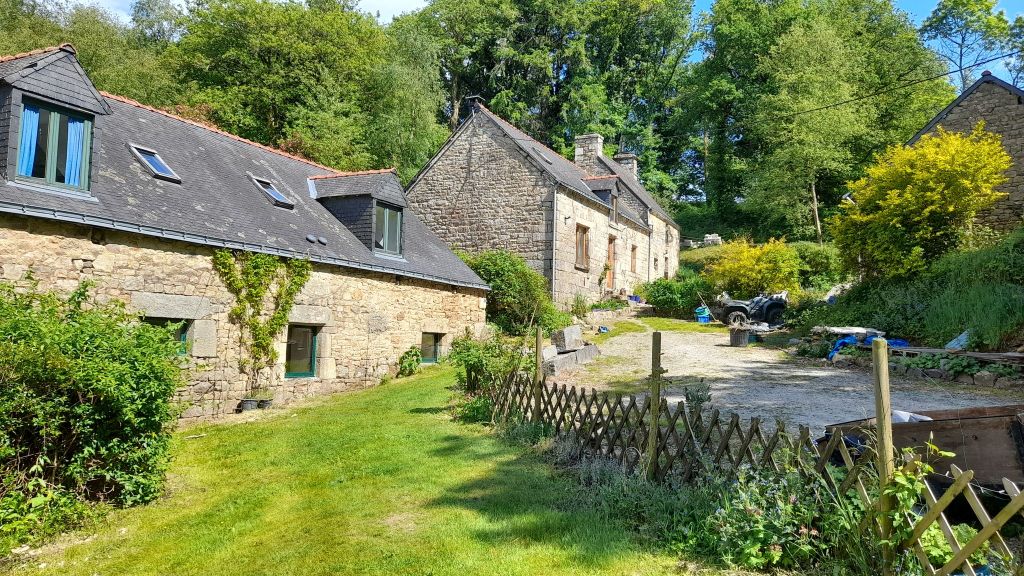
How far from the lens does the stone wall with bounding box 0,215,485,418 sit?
829 centimetres

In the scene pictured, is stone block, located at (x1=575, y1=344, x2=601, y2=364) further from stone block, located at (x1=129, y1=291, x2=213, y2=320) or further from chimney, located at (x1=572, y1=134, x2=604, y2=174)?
chimney, located at (x1=572, y1=134, x2=604, y2=174)

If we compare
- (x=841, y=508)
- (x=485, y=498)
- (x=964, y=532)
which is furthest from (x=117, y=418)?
(x=964, y=532)

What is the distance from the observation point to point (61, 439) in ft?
16.9

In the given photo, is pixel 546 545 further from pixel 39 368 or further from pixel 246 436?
pixel 246 436

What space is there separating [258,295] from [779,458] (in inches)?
371

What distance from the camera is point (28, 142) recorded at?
336 inches

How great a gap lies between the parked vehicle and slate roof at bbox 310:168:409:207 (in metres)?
11.8

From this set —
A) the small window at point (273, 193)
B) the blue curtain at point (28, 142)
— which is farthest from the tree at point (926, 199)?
the blue curtain at point (28, 142)

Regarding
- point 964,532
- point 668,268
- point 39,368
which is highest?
point 668,268

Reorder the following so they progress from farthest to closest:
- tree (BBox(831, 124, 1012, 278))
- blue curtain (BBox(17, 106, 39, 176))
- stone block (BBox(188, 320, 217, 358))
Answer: tree (BBox(831, 124, 1012, 278)) < stone block (BBox(188, 320, 217, 358)) < blue curtain (BBox(17, 106, 39, 176))

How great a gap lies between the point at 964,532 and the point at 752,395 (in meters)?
6.38

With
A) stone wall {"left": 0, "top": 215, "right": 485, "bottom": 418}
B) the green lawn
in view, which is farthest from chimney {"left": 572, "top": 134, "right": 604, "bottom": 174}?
the green lawn

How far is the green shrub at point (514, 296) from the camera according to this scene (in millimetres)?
18453

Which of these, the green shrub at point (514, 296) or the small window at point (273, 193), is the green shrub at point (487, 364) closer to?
the small window at point (273, 193)
